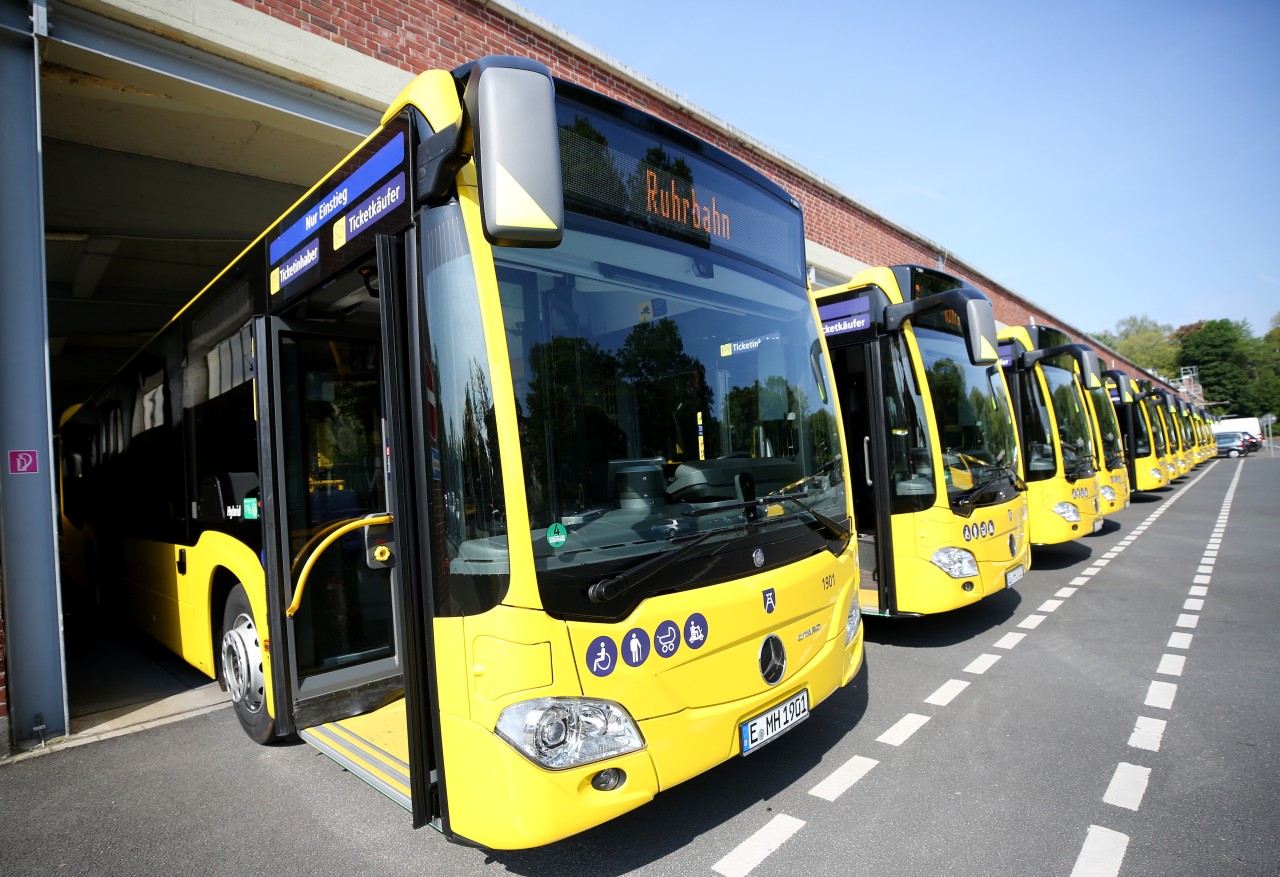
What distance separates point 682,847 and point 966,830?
1.21 m

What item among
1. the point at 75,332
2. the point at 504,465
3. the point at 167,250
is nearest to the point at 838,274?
the point at 167,250

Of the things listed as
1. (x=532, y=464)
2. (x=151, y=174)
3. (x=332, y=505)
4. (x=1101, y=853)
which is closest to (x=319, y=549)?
(x=332, y=505)

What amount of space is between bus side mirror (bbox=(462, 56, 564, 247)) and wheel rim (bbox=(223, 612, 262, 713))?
3117 millimetres

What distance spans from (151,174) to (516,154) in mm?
7538

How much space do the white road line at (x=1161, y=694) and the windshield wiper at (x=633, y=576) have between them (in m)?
3.63

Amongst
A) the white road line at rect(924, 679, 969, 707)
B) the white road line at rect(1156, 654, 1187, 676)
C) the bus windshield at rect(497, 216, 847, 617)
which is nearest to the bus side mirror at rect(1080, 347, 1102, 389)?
the white road line at rect(1156, 654, 1187, 676)

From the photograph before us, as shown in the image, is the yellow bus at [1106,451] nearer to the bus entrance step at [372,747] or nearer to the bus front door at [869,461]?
the bus front door at [869,461]

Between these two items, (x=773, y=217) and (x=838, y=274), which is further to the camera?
(x=838, y=274)

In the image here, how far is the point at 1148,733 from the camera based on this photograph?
3996mm

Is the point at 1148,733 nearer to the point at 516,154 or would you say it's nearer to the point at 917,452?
the point at 917,452

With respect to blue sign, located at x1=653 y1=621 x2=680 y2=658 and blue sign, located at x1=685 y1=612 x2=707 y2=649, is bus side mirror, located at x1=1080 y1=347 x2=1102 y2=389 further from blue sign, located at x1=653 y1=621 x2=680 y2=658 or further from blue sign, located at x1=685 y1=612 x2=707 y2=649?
blue sign, located at x1=653 y1=621 x2=680 y2=658

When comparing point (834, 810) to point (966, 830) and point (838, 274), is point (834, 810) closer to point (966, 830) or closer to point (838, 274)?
point (966, 830)

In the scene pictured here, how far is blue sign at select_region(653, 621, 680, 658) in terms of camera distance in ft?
8.61

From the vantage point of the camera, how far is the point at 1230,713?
4250mm
